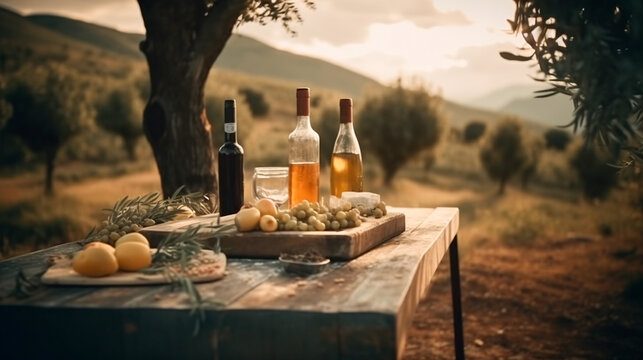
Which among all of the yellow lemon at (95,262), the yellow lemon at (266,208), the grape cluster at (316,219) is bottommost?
the yellow lemon at (95,262)

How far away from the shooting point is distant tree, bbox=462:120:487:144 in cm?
6481

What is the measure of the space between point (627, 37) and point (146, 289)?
5.91 feet

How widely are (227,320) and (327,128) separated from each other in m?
27.5

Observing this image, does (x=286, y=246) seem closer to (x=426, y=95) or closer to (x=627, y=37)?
(x=627, y=37)

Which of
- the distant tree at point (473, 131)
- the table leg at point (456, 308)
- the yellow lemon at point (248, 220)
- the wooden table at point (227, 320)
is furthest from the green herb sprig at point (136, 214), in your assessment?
the distant tree at point (473, 131)

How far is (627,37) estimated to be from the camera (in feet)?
6.32

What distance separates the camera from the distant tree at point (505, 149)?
3016 centimetres

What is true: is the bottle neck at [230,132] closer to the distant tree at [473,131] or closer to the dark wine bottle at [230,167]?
the dark wine bottle at [230,167]

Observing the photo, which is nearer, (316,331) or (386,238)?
(316,331)

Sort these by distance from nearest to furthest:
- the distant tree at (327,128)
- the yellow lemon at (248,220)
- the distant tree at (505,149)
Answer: the yellow lemon at (248,220) < the distant tree at (327,128) < the distant tree at (505,149)

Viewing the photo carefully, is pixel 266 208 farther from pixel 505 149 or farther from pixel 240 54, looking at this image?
pixel 240 54

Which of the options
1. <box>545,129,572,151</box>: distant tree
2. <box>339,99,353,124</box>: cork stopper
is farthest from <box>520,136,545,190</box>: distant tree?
<box>339,99,353,124</box>: cork stopper

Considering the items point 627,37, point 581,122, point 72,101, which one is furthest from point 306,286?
point 72,101

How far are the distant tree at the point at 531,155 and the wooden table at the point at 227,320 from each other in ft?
101
